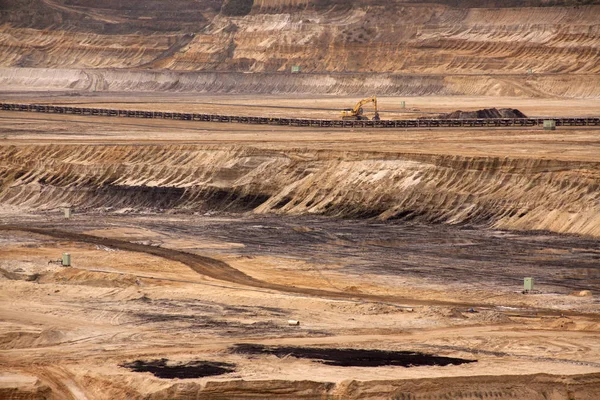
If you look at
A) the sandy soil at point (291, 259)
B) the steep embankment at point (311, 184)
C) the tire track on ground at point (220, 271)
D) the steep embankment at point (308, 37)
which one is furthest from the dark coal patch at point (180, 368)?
the steep embankment at point (308, 37)

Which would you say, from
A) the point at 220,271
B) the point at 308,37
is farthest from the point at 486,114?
the point at 308,37

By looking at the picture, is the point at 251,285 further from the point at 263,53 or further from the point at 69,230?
the point at 263,53

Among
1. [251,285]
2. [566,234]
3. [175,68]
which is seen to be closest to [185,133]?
[566,234]

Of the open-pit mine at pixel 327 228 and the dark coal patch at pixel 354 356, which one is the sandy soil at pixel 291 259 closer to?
the open-pit mine at pixel 327 228

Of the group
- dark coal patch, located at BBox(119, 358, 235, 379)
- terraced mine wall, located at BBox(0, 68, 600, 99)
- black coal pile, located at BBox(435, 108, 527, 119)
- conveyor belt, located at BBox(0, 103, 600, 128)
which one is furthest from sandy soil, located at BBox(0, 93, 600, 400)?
terraced mine wall, located at BBox(0, 68, 600, 99)

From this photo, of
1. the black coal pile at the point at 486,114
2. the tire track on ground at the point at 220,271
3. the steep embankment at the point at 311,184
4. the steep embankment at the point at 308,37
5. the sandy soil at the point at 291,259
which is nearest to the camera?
the sandy soil at the point at 291,259

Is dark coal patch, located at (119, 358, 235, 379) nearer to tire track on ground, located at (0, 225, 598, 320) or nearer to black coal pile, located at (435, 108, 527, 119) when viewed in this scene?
tire track on ground, located at (0, 225, 598, 320)

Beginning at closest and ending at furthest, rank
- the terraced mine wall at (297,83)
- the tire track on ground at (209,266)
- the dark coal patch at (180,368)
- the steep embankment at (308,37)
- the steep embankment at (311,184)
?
the dark coal patch at (180,368) < the tire track on ground at (209,266) < the steep embankment at (311,184) < the terraced mine wall at (297,83) < the steep embankment at (308,37)
